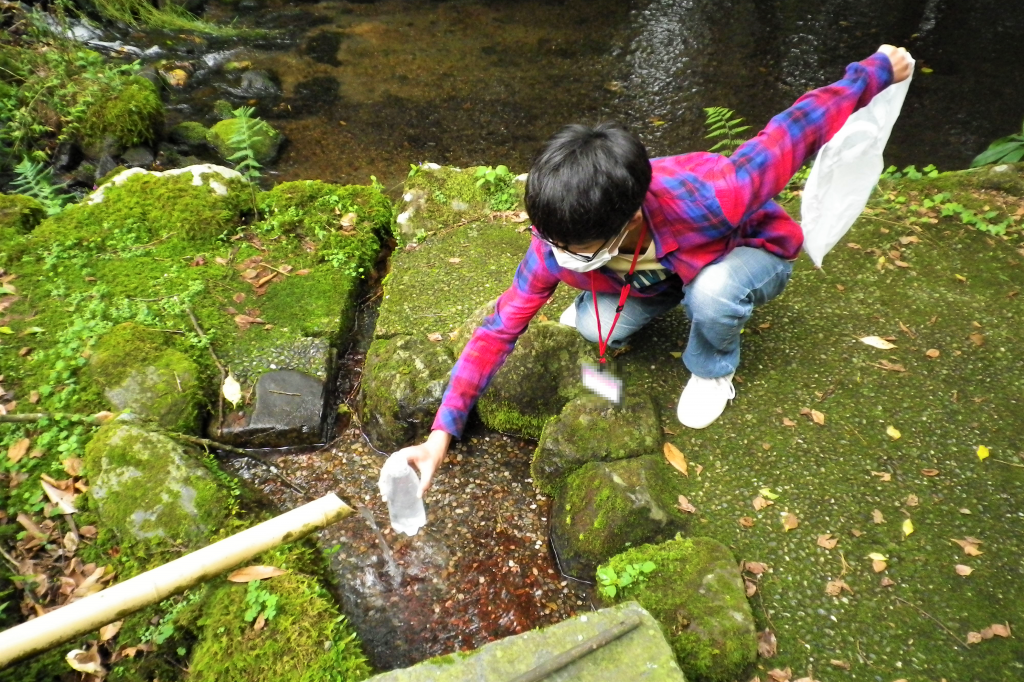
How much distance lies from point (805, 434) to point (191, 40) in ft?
28.5

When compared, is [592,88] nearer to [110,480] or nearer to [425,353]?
[425,353]

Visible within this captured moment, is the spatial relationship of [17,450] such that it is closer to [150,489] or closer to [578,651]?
[150,489]

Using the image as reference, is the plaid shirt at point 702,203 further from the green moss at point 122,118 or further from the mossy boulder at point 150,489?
the green moss at point 122,118

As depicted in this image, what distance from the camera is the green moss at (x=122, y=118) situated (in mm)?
5766

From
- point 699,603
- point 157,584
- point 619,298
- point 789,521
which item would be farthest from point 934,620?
point 157,584

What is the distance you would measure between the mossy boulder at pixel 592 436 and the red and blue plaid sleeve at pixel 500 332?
1.89 ft

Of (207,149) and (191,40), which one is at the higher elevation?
(191,40)

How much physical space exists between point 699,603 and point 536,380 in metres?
1.22

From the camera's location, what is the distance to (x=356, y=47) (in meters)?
7.94

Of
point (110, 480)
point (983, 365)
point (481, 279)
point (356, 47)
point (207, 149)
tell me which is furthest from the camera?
point (356, 47)

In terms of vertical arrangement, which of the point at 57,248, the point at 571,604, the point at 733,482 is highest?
the point at 57,248

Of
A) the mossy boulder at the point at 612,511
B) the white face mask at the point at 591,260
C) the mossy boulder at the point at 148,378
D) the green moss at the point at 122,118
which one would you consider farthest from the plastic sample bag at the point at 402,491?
the green moss at the point at 122,118

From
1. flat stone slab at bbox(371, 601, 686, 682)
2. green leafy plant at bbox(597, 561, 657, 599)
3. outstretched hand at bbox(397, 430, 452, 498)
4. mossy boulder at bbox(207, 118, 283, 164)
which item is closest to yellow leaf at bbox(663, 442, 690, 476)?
green leafy plant at bbox(597, 561, 657, 599)

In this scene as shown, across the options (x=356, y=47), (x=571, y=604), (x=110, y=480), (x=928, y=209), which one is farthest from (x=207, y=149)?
(x=928, y=209)
